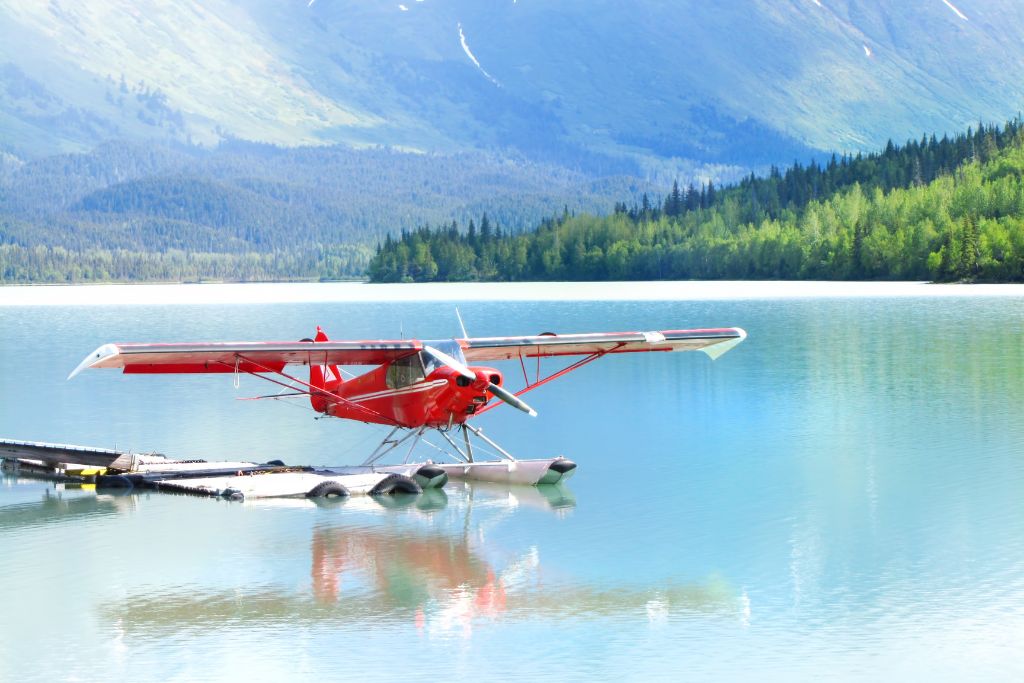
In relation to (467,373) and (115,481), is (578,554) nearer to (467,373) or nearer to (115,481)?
(467,373)

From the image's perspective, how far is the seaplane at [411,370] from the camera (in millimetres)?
21016

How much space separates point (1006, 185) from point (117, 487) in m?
141

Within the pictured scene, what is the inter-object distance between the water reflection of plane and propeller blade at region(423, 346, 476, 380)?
3133 millimetres

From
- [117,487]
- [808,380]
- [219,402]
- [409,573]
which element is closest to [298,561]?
[409,573]

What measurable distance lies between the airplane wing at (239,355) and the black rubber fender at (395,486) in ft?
6.14

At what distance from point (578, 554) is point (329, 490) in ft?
16.0

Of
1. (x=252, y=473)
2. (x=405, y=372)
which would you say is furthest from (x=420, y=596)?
(x=252, y=473)

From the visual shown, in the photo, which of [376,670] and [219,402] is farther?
[219,402]

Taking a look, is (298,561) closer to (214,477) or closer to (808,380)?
(214,477)

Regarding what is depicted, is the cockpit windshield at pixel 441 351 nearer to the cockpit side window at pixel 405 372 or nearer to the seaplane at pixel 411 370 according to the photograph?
the seaplane at pixel 411 370

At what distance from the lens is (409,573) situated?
16.8 meters

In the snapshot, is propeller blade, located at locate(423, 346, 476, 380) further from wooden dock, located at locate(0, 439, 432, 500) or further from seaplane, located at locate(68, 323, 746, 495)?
wooden dock, located at locate(0, 439, 432, 500)

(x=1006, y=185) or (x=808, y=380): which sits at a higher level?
(x=1006, y=185)

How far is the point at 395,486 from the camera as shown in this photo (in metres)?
21.3
